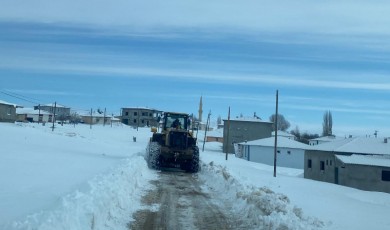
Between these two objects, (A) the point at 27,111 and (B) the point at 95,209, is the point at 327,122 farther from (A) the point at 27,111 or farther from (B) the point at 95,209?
(B) the point at 95,209

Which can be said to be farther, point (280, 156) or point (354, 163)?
point (280, 156)

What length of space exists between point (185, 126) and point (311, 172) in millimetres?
25910

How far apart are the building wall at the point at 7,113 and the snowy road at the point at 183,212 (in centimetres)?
6670

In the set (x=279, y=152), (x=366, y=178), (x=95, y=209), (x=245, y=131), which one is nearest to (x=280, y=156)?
(x=279, y=152)

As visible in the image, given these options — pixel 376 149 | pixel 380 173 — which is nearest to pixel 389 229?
pixel 380 173

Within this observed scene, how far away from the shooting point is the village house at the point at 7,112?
253 feet

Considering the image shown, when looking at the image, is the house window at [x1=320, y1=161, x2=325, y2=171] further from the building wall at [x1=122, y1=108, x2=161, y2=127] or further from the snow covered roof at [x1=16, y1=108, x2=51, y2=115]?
the building wall at [x1=122, y1=108, x2=161, y2=127]

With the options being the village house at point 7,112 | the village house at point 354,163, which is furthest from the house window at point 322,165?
the village house at point 7,112

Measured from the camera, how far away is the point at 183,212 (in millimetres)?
12438

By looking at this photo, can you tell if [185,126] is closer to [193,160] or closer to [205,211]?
[193,160]

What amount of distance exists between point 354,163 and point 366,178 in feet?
5.43

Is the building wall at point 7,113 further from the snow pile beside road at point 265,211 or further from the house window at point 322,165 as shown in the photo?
the snow pile beside road at point 265,211

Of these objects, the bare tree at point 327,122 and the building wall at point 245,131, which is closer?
the building wall at point 245,131

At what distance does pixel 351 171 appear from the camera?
141ft
